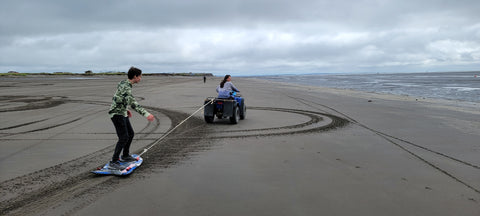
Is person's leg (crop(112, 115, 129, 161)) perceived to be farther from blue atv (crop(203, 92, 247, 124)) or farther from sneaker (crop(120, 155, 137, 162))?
blue atv (crop(203, 92, 247, 124))

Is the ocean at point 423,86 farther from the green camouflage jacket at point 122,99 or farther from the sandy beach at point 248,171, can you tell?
the green camouflage jacket at point 122,99

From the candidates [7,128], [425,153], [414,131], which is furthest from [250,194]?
[7,128]

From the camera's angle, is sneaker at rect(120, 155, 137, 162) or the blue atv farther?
the blue atv

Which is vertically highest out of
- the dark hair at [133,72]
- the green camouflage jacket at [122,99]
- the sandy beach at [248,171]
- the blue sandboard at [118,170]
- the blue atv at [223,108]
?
the dark hair at [133,72]

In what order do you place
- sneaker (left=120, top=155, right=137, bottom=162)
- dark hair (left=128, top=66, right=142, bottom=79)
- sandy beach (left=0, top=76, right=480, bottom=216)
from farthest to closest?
sneaker (left=120, top=155, right=137, bottom=162) < dark hair (left=128, top=66, right=142, bottom=79) < sandy beach (left=0, top=76, right=480, bottom=216)

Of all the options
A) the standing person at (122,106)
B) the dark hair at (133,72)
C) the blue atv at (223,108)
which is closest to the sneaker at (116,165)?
the standing person at (122,106)

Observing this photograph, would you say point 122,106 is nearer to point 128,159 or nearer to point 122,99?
point 122,99

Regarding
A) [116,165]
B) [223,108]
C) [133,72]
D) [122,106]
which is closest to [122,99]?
[122,106]

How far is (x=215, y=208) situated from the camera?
354 centimetres

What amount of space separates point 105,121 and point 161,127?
236cm

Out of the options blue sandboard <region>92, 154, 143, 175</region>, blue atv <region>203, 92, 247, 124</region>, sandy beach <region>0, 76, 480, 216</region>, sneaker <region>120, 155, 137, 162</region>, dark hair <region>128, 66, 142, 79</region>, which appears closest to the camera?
sandy beach <region>0, 76, 480, 216</region>

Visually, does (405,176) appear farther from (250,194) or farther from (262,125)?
(262,125)

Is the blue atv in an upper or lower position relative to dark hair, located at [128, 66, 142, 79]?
lower

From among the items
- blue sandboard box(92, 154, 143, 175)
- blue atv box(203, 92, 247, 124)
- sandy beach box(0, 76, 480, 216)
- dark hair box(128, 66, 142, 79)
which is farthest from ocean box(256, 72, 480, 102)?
blue sandboard box(92, 154, 143, 175)
